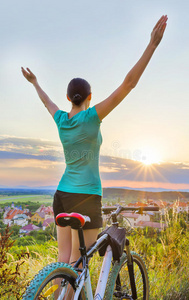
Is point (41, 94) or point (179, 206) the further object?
point (179, 206)

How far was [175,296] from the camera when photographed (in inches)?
159

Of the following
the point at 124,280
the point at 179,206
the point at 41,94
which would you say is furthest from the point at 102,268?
the point at 179,206

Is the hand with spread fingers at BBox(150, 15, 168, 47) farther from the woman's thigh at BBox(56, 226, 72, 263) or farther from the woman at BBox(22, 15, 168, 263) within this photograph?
the woman's thigh at BBox(56, 226, 72, 263)

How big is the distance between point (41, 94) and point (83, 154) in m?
1.01

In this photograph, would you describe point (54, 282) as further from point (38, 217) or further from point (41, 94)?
point (38, 217)

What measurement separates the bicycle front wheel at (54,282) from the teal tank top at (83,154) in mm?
529

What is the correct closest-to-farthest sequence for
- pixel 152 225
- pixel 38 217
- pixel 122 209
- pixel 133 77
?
pixel 133 77, pixel 122 209, pixel 152 225, pixel 38 217

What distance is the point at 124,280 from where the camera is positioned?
10.2ft

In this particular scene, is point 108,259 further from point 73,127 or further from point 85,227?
point 73,127

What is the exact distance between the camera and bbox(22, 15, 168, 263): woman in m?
2.10

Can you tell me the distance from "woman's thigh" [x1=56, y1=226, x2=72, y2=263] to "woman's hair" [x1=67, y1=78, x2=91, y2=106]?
0.94 metres

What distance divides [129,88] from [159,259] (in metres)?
3.66

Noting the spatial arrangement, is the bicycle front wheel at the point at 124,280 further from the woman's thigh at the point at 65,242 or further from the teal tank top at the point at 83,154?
the teal tank top at the point at 83,154

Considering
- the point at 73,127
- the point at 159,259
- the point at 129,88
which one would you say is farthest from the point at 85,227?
the point at 159,259
